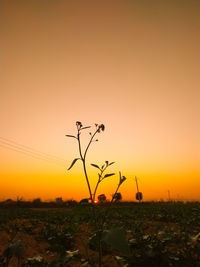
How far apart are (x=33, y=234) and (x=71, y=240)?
207cm

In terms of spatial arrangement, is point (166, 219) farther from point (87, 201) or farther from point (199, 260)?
point (87, 201)

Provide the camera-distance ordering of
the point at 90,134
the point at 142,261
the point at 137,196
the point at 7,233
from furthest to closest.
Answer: the point at 137,196 → the point at 7,233 → the point at 142,261 → the point at 90,134

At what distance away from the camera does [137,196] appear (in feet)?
145

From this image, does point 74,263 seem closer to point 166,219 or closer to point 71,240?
point 71,240

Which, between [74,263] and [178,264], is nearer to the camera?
[178,264]

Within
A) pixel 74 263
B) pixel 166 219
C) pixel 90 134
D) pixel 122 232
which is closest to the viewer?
pixel 122 232

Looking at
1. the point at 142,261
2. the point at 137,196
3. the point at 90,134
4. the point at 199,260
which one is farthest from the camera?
the point at 137,196

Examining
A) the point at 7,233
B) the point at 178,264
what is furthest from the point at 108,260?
the point at 7,233

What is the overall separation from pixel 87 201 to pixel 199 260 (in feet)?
8.32

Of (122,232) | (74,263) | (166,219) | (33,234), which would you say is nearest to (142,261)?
(74,263)

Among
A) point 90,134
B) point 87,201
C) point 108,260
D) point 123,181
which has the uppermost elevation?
→ point 90,134

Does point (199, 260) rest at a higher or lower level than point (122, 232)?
lower

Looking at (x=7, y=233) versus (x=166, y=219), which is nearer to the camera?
(x=7, y=233)

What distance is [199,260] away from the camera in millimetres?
3059
